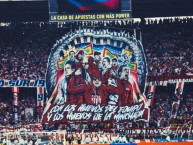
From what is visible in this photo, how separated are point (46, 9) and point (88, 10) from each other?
388 cm

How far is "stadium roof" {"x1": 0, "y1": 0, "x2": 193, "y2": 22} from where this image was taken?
43062 millimetres

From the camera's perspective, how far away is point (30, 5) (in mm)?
43500

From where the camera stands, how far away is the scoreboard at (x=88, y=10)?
4091cm

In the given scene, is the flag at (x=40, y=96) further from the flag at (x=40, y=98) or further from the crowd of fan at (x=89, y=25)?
the crowd of fan at (x=89, y=25)

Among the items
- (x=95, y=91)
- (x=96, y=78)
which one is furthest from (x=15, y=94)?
(x=96, y=78)

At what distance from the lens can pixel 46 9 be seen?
144ft

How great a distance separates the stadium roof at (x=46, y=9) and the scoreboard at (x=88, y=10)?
2.08 meters

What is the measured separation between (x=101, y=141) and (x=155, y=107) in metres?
8.42

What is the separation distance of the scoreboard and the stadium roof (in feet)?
6.83

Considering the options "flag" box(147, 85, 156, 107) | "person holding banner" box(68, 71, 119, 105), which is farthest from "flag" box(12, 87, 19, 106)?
"flag" box(147, 85, 156, 107)

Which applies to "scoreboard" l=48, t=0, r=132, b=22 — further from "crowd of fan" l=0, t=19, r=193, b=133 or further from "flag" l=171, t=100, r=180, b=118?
"flag" l=171, t=100, r=180, b=118

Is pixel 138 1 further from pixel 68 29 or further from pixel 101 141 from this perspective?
pixel 101 141

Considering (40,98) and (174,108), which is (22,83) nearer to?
(40,98)

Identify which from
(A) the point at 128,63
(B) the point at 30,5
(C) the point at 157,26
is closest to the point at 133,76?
(A) the point at 128,63
